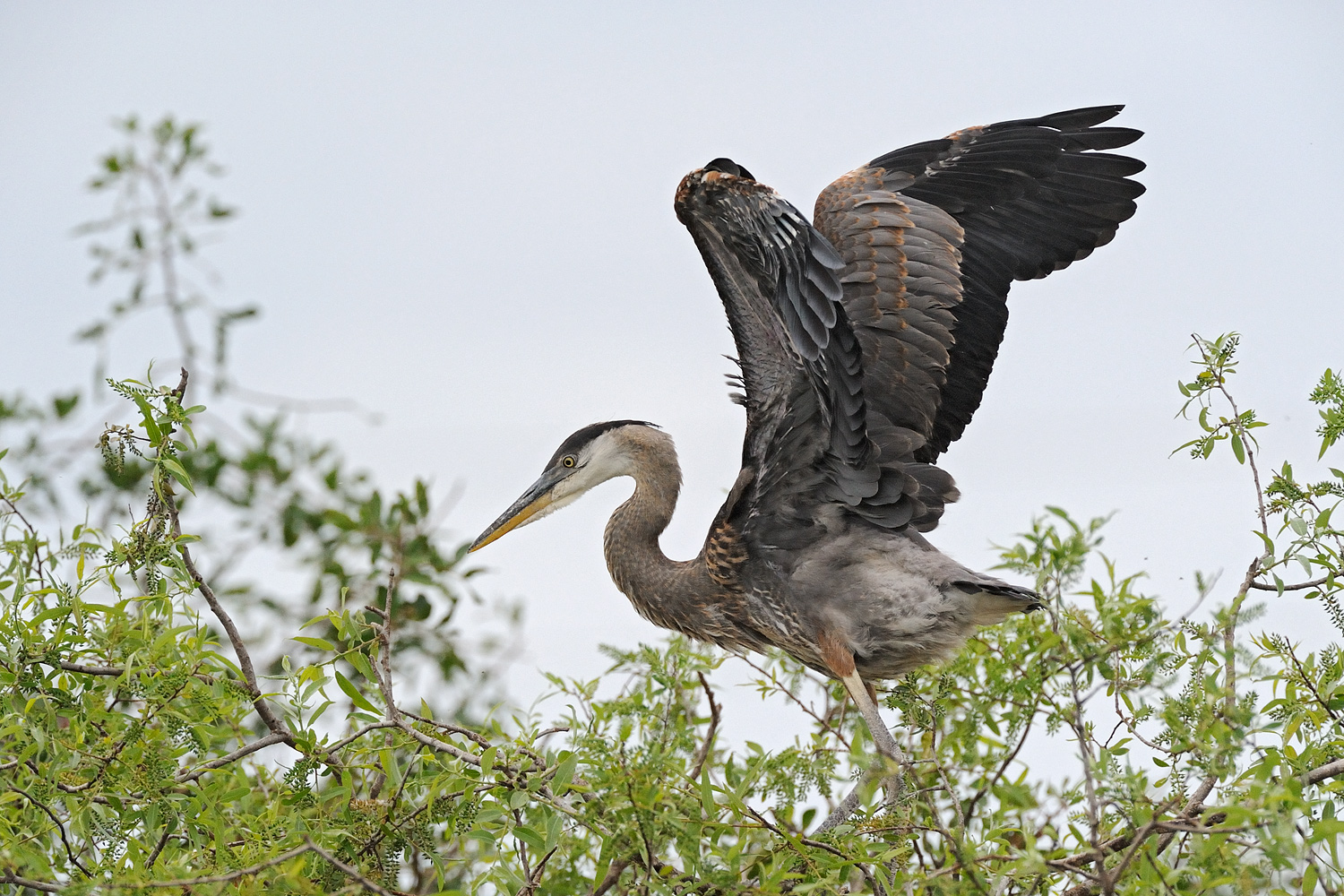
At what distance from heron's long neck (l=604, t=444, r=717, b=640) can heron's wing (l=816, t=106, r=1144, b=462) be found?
101cm

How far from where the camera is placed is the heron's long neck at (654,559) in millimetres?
4863

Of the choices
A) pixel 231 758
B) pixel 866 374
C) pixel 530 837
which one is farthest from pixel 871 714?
pixel 231 758

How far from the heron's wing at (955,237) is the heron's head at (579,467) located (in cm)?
125

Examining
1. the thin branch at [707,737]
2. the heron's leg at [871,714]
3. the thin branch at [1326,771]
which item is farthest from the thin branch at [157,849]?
the thin branch at [1326,771]

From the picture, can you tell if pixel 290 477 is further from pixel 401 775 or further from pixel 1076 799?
pixel 1076 799

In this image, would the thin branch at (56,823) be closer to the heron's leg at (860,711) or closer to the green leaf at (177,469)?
the green leaf at (177,469)

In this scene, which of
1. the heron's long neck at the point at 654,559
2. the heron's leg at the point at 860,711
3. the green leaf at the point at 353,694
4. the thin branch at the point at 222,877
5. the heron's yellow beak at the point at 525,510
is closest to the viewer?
the thin branch at the point at 222,877

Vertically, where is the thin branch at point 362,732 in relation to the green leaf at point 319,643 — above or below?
below

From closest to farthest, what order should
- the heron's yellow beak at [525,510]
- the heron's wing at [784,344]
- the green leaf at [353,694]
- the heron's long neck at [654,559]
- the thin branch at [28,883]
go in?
1. the thin branch at [28,883]
2. the green leaf at [353,694]
3. the heron's wing at [784,344]
4. the heron's long neck at [654,559]
5. the heron's yellow beak at [525,510]

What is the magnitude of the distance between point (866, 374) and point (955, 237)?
551 millimetres

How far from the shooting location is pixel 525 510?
204 inches

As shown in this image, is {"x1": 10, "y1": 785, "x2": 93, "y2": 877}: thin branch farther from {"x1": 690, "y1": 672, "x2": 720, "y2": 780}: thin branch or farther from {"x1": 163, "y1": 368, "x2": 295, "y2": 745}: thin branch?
{"x1": 690, "y1": 672, "x2": 720, "y2": 780}: thin branch

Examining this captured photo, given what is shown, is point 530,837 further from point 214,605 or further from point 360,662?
point 214,605

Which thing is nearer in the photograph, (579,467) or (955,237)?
(955,237)
